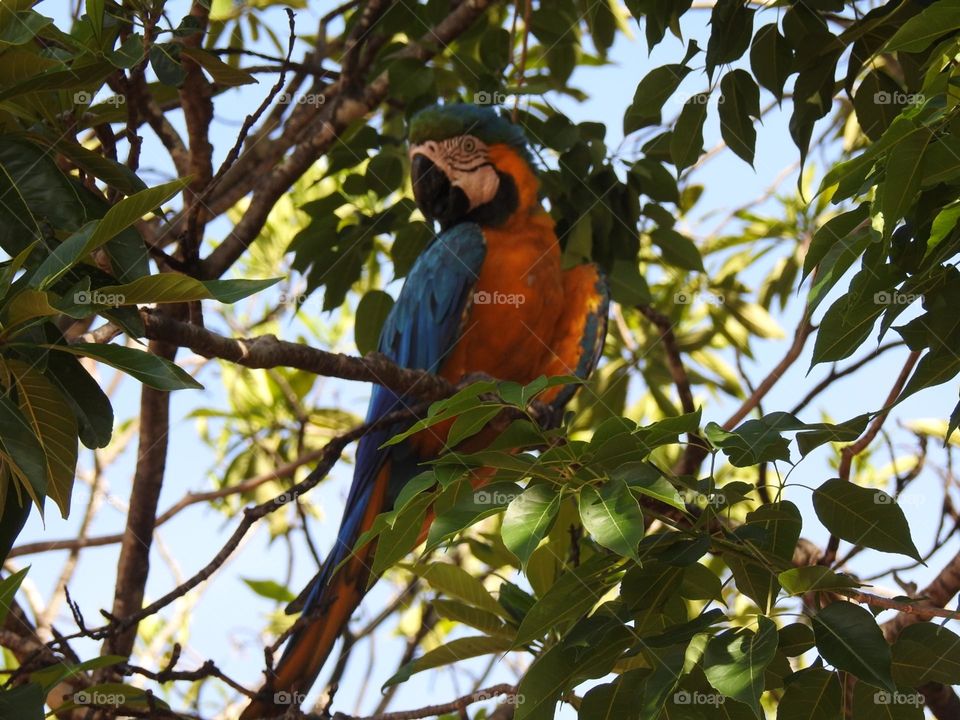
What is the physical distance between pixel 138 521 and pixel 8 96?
3.47 feet

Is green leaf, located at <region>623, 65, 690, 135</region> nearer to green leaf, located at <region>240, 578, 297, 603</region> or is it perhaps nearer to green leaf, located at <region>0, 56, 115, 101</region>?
green leaf, located at <region>0, 56, 115, 101</region>

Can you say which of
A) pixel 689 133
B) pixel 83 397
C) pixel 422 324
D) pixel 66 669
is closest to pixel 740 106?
pixel 689 133

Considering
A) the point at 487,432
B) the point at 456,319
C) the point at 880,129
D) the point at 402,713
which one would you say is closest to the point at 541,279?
the point at 456,319

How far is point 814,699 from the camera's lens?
105 centimetres

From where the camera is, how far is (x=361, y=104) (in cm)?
235

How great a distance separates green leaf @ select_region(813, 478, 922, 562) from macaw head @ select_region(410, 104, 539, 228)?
5.94 ft

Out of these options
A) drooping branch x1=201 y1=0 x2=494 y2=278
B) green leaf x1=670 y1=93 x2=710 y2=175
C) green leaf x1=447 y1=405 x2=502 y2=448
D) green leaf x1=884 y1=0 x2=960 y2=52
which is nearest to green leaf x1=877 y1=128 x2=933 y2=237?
green leaf x1=884 y1=0 x2=960 y2=52

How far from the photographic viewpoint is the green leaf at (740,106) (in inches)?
64.0

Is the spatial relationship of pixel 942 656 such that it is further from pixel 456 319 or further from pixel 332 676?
pixel 456 319

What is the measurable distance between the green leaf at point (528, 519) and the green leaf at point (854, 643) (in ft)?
0.96
